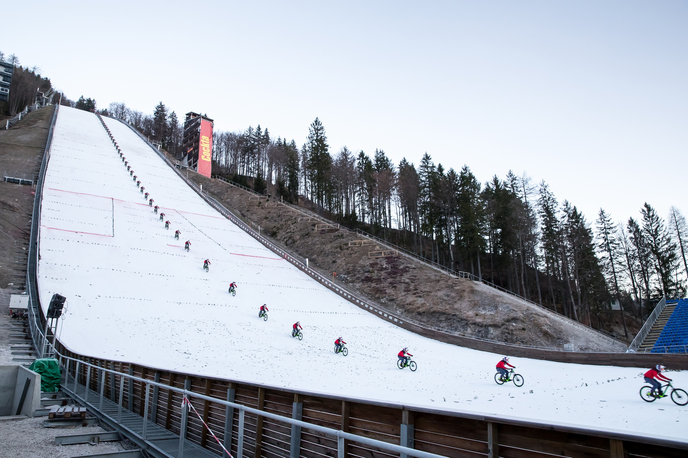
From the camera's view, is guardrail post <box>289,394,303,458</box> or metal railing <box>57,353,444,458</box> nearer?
metal railing <box>57,353,444,458</box>

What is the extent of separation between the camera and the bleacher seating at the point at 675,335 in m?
26.1

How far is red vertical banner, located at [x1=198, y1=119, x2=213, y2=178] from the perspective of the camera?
72.4 meters

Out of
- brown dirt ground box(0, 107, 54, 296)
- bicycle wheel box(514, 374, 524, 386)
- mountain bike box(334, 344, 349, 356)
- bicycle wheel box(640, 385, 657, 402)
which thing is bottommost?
bicycle wheel box(514, 374, 524, 386)

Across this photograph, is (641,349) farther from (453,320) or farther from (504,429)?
(504,429)

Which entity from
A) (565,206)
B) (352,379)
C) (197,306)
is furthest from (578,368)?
(565,206)

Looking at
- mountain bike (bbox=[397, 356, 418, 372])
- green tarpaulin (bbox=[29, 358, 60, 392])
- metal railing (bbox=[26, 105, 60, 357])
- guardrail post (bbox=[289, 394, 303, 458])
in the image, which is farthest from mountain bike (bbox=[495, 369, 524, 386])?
metal railing (bbox=[26, 105, 60, 357])

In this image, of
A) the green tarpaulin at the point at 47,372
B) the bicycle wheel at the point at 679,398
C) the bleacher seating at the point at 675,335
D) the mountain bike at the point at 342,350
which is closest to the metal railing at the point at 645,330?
the bleacher seating at the point at 675,335

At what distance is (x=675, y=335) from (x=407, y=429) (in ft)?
107

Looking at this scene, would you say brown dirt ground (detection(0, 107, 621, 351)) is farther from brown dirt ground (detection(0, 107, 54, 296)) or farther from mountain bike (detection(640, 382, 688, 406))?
mountain bike (detection(640, 382, 688, 406))

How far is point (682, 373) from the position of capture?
18.7m

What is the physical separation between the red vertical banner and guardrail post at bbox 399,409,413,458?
72.5 meters

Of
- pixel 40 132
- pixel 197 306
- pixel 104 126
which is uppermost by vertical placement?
pixel 104 126

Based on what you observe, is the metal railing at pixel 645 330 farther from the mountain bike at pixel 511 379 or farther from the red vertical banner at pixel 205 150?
the red vertical banner at pixel 205 150

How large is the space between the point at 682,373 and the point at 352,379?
15.4 meters
